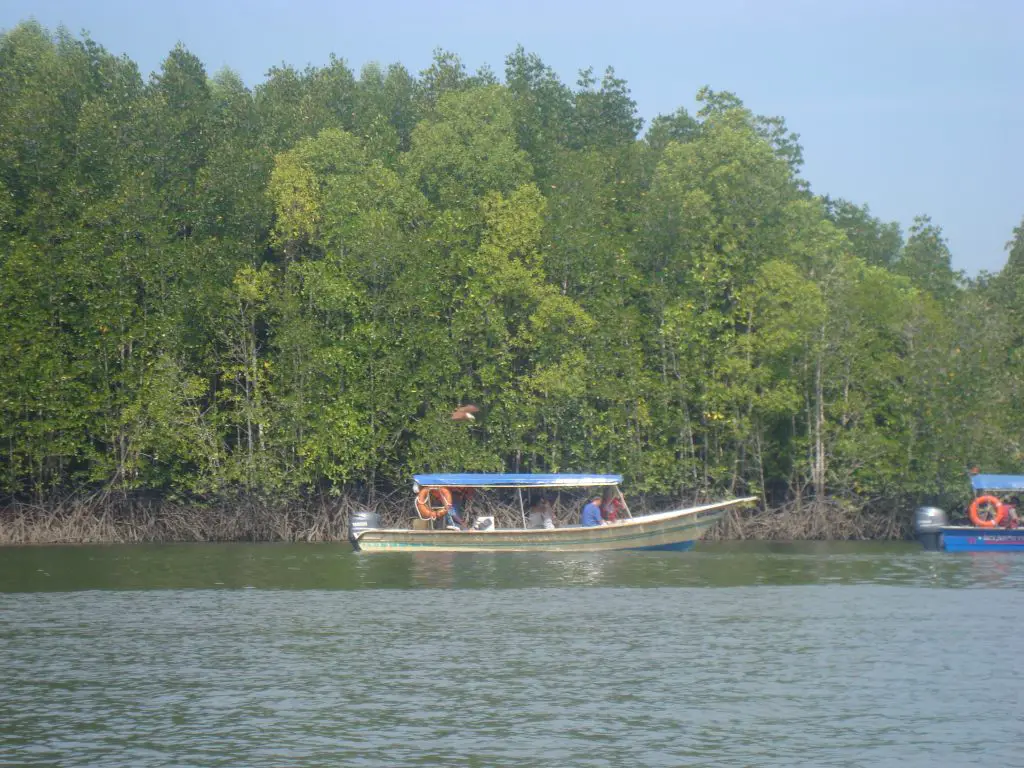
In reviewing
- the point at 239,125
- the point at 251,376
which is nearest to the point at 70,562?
the point at 251,376

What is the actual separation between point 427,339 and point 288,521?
8851mm

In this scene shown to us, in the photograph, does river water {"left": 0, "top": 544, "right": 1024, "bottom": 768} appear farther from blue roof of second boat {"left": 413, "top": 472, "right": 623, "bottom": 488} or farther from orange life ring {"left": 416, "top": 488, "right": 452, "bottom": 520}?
orange life ring {"left": 416, "top": 488, "right": 452, "bottom": 520}

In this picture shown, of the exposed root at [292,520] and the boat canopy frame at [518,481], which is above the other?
the boat canopy frame at [518,481]

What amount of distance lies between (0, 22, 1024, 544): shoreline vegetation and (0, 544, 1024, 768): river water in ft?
40.5

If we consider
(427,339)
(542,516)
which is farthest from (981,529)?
(427,339)

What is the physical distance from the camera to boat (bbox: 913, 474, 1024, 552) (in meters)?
48.0

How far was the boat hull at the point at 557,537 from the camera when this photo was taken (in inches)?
1868

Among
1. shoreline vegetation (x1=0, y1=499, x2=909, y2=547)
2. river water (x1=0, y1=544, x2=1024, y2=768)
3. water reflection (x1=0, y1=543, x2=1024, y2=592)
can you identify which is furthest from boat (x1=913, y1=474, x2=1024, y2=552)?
shoreline vegetation (x1=0, y1=499, x2=909, y2=547)

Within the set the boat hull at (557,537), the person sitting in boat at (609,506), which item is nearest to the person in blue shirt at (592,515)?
the person sitting in boat at (609,506)

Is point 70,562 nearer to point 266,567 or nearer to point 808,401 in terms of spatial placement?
point 266,567

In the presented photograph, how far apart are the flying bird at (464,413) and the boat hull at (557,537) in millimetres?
4438

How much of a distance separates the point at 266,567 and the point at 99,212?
18679 mm

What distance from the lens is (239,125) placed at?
225 feet

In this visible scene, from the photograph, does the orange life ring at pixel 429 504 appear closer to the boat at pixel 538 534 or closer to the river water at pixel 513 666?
the boat at pixel 538 534
